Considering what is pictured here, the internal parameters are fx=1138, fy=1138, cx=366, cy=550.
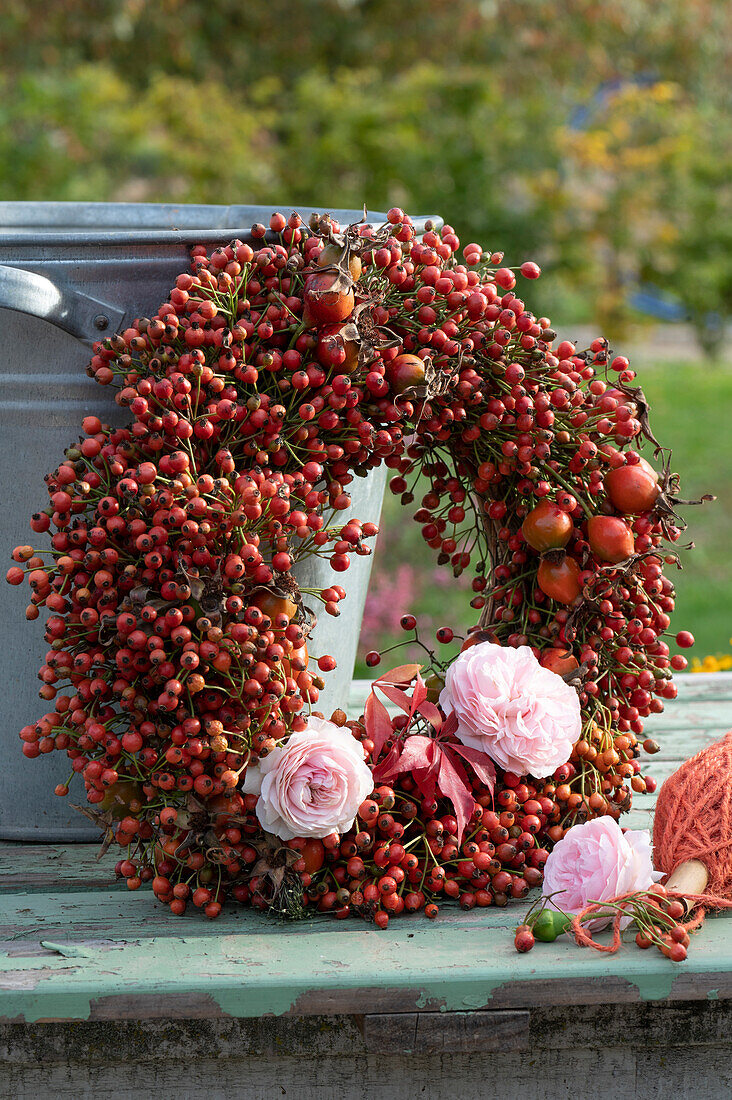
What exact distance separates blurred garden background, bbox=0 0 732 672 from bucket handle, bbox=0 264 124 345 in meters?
2.28

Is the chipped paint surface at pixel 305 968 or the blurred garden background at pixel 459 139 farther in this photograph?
the blurred garden background at pixel 459 139

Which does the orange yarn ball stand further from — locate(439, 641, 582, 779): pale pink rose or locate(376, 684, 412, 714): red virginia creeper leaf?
locate(376, 684, 412, 714): red virginia creeper leaf

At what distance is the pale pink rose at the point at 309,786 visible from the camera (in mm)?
1146

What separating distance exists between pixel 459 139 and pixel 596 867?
5094 millimetres

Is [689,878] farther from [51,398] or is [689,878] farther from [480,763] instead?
[51,398]

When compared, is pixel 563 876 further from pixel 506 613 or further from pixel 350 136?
pixel 350 136

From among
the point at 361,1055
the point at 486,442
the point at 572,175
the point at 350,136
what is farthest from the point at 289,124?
the point at 361,1055

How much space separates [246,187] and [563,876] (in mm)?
5120

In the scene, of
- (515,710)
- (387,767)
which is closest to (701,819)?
(515,710)

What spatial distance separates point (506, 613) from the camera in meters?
1.39

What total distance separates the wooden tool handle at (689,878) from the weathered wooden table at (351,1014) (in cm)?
5

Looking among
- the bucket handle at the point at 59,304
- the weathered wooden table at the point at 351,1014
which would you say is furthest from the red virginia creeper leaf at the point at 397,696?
the bucket handle at the point at 59,304

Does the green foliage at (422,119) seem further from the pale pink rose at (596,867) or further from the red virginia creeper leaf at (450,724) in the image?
the pale pink rose at (596,867)

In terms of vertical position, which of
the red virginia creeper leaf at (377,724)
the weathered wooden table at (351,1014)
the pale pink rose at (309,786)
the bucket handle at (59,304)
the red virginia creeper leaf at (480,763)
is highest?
the bucket handle at (59,304)
